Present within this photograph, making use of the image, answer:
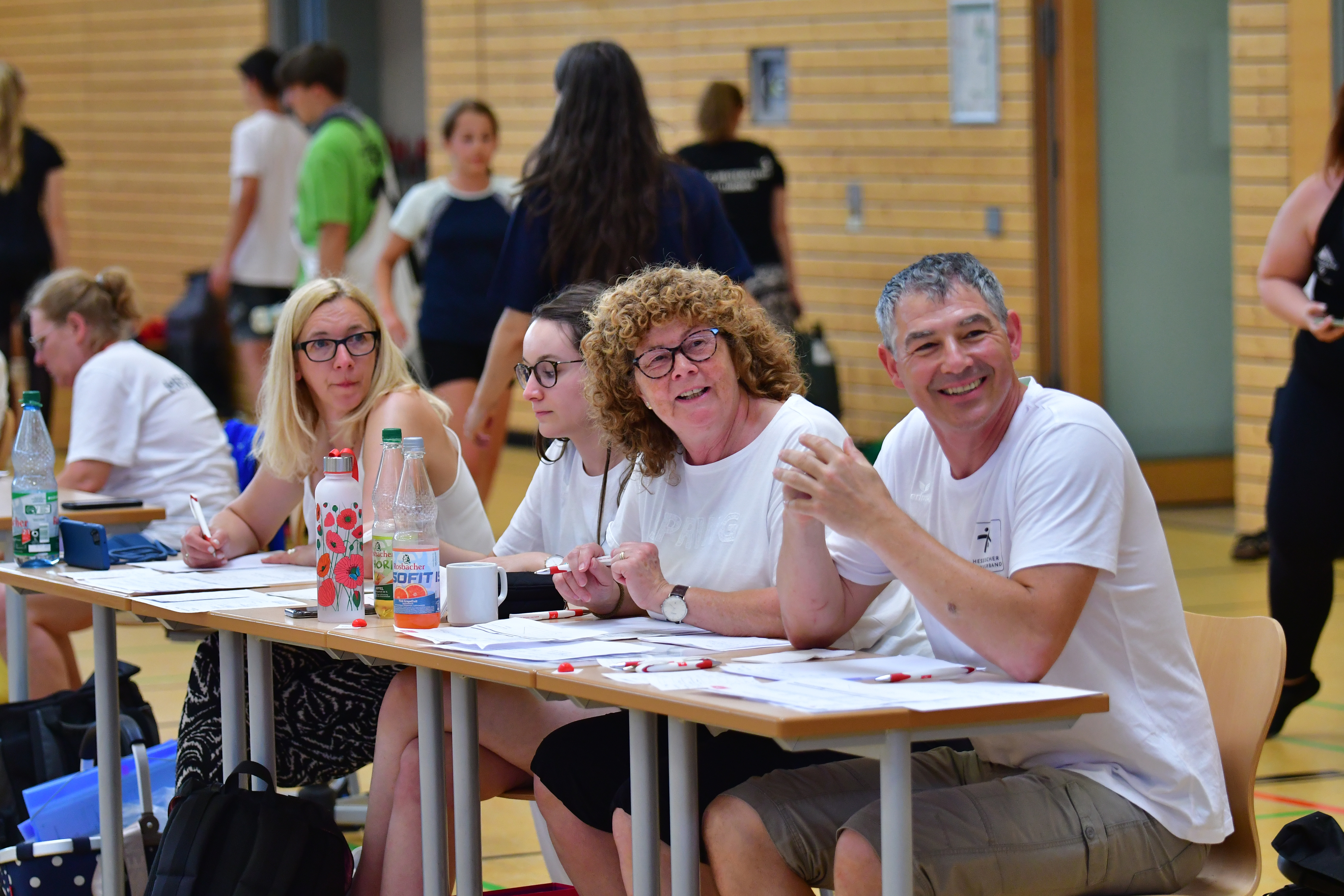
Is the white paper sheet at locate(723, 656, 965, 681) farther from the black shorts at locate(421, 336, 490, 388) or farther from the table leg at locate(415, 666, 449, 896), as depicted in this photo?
the black shorts at locate(421, 336, 490, 388)

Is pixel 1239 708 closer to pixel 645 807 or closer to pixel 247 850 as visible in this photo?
pixel 645 807

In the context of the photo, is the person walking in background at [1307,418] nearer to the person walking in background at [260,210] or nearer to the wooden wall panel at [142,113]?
the person walking in background at [260,210]

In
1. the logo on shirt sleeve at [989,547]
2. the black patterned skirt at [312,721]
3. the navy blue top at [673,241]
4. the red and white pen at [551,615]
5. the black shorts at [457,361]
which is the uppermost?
the navy blue top at [673,241]

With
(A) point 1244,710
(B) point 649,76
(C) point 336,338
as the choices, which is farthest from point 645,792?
(B) point 649,76

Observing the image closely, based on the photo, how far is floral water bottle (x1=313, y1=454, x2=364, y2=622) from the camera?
9.21 feet

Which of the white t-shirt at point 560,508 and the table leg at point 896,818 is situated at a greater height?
the white t-shirt at point 560,508

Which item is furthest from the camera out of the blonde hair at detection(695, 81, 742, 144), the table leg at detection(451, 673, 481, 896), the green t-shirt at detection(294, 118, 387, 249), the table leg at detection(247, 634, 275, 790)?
the blonde hair at detection(695, 81, 742, 144)

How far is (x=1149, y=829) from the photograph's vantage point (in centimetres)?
226

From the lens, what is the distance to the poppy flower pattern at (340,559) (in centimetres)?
281

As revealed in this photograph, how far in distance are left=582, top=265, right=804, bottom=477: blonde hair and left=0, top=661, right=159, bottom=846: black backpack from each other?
4.89 feet

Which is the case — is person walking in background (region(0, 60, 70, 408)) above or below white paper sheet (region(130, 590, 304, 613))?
above

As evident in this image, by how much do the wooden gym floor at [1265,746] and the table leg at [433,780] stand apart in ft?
2.66

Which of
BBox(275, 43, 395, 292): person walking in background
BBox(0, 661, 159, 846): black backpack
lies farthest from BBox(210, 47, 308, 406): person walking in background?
BBox(0, 661, 159, 846): black backpack

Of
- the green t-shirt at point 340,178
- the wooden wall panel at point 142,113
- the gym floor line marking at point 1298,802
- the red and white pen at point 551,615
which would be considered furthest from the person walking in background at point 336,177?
the wooden wall panel at point 142,113
